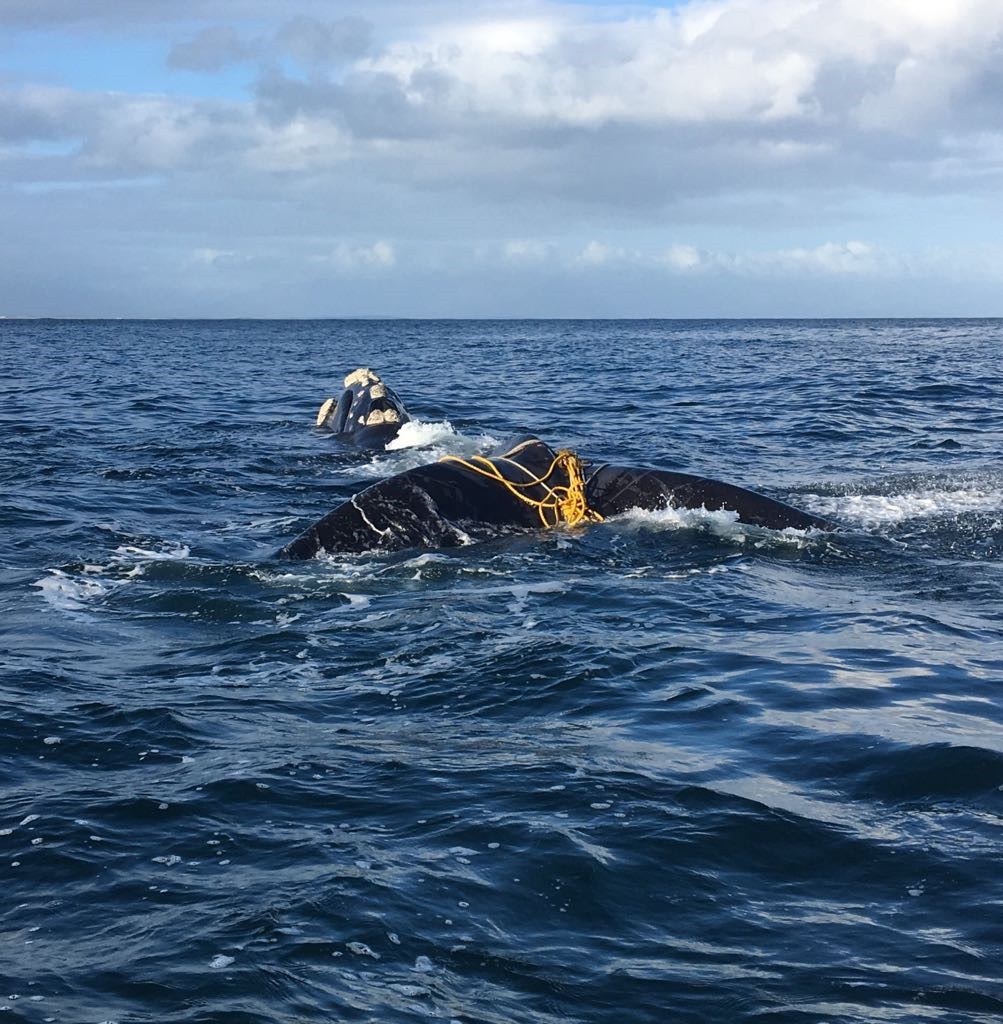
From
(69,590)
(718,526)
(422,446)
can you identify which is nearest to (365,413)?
(422,446)

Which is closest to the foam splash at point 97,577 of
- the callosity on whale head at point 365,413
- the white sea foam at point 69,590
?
the white sea foam at point 69,590

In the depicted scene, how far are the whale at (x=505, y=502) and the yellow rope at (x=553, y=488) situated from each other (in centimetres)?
1

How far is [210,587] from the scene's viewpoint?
11008mm

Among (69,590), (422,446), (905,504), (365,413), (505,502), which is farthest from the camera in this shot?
(365,413)

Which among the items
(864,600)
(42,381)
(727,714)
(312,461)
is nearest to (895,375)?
(312,461)

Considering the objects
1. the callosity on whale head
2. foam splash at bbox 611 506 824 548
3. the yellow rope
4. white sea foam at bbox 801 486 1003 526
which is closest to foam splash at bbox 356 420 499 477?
the callosity on whale head

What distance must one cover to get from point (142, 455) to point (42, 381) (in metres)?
21.1

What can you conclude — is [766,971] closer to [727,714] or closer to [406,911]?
[406,911]

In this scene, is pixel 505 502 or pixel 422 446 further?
pixel 422 446

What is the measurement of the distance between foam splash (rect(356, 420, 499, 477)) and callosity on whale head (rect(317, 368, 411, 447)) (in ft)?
1.22

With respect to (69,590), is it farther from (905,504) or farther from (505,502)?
(905,504)

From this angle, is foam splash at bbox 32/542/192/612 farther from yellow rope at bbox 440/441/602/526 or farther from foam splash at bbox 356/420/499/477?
foam splash at bbox 356/420/499/477

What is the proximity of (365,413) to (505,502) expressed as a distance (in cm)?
1070

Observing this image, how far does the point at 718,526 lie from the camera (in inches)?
510
